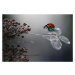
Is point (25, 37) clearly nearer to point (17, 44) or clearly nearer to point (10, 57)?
point (17, 44)

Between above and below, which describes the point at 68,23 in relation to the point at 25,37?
above

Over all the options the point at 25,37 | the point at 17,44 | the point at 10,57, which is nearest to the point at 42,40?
the point at 25,37

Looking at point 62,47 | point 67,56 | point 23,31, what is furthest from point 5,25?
point 67,56

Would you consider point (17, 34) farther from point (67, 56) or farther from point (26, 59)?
point (67, 56)

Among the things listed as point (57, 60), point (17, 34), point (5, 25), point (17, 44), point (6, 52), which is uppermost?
point (5, 25)

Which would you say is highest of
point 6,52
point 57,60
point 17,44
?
point 17,44

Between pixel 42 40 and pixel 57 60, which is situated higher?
pixel 42 40
